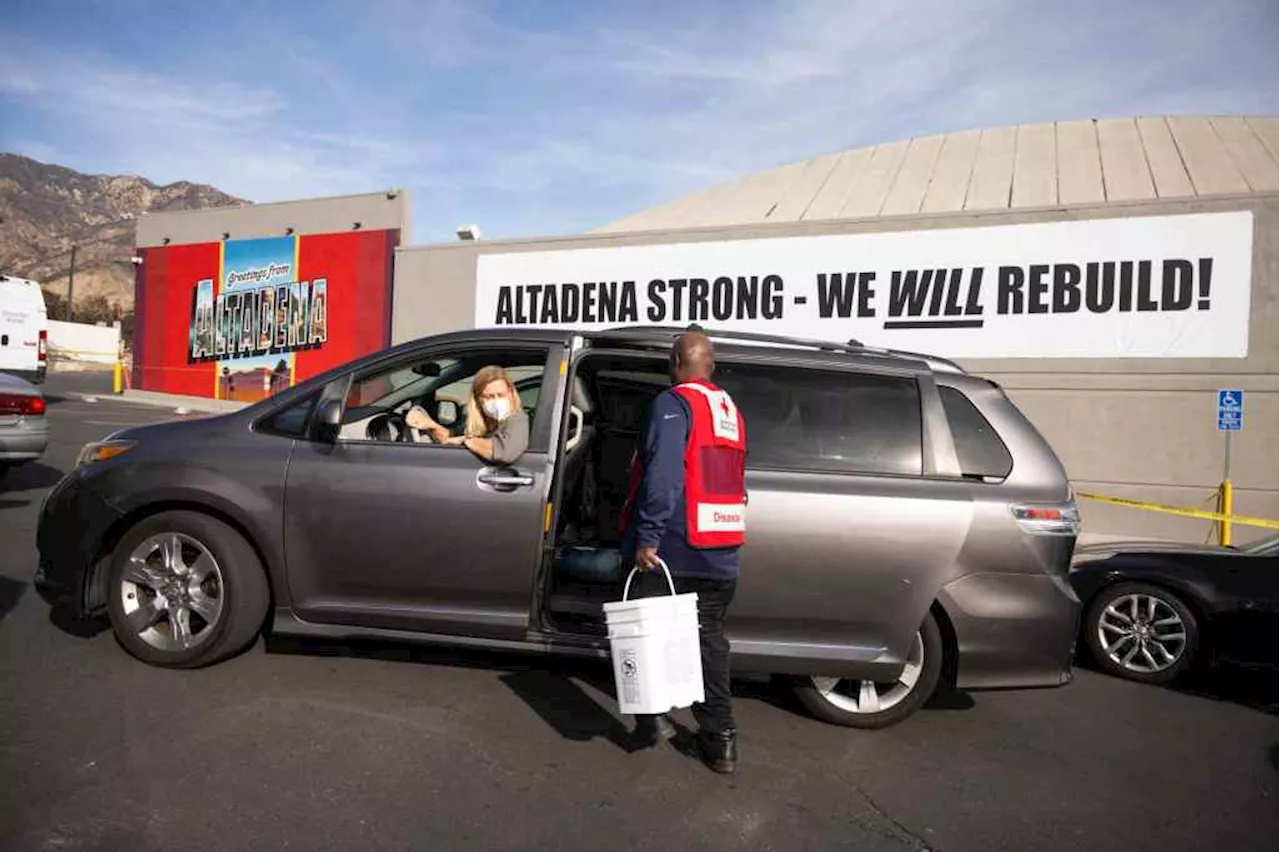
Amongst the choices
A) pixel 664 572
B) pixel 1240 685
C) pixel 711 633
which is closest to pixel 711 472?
pixel 664 572

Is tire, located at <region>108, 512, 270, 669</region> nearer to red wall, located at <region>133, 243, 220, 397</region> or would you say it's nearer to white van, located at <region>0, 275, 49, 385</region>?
white van, located at <region>0, 275, 49, 385</region>

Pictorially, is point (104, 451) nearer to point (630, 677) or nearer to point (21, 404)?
point (630, 677)

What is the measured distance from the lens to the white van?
18.0 m

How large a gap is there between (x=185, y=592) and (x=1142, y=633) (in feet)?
18.5

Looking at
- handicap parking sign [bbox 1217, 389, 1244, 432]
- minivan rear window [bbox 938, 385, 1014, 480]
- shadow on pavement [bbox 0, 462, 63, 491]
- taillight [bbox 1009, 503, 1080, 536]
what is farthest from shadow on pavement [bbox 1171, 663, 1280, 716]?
shadow on pavement [bbox 0, 462, 63, 491]

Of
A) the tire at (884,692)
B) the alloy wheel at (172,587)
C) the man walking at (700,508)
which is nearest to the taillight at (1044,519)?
the tire at (884,692)

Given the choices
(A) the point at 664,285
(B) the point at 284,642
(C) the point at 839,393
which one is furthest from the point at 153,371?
(C) the point at 839,393

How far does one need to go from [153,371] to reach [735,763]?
28.2 metres

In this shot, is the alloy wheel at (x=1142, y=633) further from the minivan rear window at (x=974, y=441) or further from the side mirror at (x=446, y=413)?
the side mirror at (x=446, y=413)

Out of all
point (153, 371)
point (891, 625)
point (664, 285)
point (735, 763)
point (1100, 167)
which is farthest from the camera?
point (153, 371)

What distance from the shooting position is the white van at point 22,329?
59.2ft

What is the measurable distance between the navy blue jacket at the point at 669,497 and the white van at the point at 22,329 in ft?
63.1

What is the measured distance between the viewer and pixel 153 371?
88.5 ft

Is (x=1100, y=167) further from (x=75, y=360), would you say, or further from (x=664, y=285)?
(x=75, y=360)
